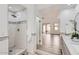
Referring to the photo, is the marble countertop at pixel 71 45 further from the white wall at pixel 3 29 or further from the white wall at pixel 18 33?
the white wall at pixel 3 29

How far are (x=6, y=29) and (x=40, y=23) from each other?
1.50ft

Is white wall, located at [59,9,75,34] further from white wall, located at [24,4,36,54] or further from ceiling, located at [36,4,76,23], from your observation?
white wall, located at [24,4,36,54]

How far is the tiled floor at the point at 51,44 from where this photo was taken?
1923 millimetres

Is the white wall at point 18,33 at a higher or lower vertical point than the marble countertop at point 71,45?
higher

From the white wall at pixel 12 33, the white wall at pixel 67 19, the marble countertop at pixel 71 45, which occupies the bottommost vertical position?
the marble countertop at pixel 71 45

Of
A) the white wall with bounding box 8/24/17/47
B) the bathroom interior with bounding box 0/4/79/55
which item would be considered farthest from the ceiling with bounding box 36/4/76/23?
the white wall with bounding box 8/24/17/47

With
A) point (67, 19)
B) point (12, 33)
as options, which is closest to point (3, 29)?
point (12, 33)

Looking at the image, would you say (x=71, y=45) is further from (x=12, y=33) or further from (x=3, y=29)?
(x=3, y=29)

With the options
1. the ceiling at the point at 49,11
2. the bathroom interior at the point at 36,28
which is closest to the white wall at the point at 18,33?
the bathroom interior at the point at 36,28

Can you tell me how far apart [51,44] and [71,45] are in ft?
0.87

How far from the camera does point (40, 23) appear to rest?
1.93 metres

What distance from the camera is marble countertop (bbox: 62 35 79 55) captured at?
6.20 feet
